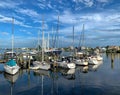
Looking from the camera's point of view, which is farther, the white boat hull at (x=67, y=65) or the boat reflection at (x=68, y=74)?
the white boat hull at (x=67, y=65)

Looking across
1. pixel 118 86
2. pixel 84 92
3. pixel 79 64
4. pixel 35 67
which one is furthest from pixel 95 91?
pixel 79 64

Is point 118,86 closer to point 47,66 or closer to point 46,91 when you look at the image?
point 46,91

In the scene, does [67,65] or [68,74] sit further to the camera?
[67,65]

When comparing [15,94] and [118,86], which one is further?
[118,86]

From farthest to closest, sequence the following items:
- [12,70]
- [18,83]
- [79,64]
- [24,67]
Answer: [79,64] < [24,67] < [12,70] < [18,83]

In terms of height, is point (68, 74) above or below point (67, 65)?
below

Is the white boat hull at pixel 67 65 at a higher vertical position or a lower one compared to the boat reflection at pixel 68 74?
higher

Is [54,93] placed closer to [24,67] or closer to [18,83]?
[18,83]

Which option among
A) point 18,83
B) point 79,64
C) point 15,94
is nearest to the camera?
point 15,94

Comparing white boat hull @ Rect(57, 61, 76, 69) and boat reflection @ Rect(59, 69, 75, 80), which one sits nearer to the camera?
boat reflection @ Rect(59, 69, 75, 80)

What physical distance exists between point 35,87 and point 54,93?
5506mm

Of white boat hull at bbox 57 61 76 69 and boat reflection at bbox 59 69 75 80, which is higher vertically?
white boat hull at bbox 57 61 76 69

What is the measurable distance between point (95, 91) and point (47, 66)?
24.1m

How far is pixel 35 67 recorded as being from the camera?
54.7 m
